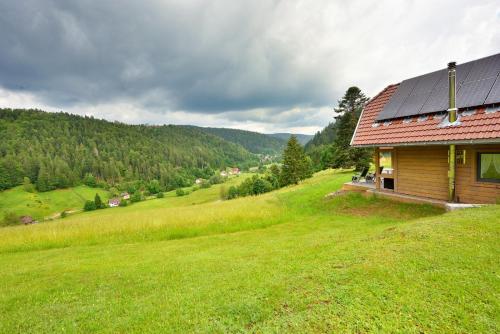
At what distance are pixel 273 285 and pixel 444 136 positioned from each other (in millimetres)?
10388

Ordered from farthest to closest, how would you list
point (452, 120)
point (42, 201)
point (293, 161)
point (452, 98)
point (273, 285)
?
point (42, 201), point (293, 161), point (452, 98), point (452, 120), point (273, 285)

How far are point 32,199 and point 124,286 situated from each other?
350ft

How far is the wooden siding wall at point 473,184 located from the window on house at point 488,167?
0.14 m

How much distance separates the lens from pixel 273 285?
4.69 meters

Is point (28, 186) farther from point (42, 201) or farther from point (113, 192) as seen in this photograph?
point (113, 192)

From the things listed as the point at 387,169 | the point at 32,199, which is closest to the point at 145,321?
the point at 387,169

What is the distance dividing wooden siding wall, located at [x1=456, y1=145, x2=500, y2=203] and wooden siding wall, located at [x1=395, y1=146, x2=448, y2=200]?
603mm

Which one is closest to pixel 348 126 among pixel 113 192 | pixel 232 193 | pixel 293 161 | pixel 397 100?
pixel 293 161

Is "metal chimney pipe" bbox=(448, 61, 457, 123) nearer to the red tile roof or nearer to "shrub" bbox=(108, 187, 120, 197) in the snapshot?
the red tile roof

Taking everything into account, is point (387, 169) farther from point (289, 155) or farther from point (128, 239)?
point (289, 155)

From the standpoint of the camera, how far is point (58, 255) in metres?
8.96

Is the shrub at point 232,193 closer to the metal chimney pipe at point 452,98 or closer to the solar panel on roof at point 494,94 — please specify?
the metal chimney pipe at point 452,98

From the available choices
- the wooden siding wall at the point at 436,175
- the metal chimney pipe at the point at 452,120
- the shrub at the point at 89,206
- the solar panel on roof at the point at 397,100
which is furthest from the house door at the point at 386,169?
the shrub at the point at 89,206

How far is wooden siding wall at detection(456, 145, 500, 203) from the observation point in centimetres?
960
